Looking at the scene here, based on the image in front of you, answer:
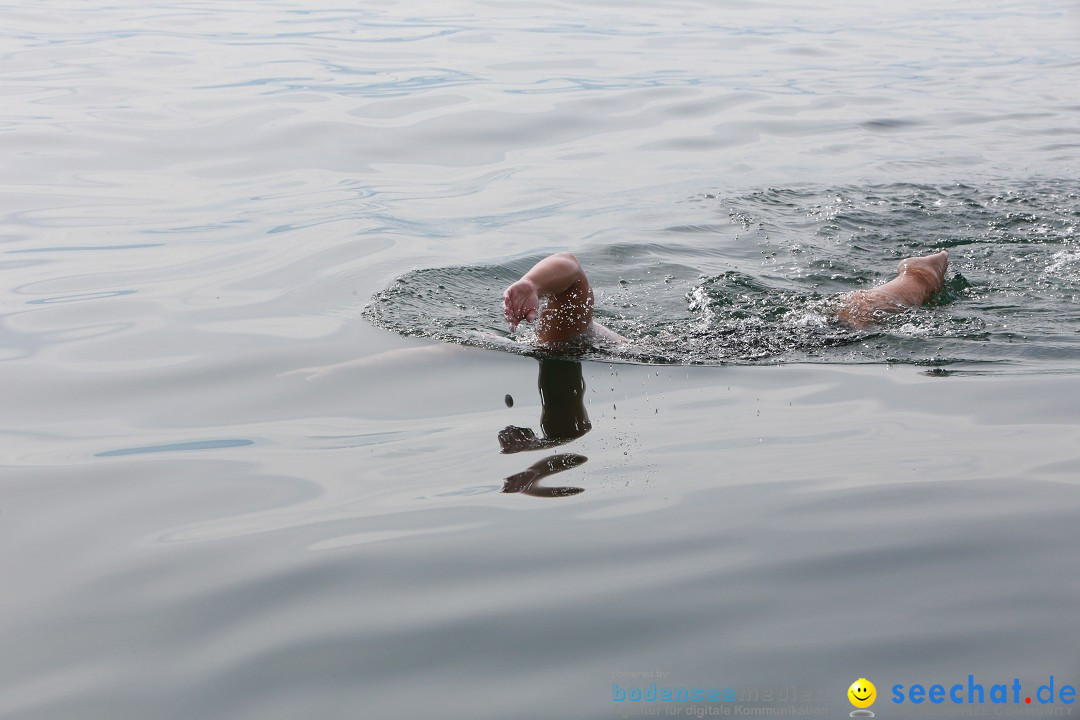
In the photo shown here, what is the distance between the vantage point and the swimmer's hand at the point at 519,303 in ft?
14.3

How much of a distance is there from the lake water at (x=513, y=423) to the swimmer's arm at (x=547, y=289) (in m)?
0.35

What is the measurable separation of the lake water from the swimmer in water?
0.21m

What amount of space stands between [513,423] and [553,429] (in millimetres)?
187

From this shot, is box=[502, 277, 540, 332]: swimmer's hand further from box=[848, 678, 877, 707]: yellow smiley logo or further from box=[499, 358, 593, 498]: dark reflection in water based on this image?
box=[848, 678, 877, 707]: yellow smiley logo

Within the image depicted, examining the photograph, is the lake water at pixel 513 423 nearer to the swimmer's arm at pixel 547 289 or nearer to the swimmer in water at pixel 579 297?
the swimmer in water at pixel 579 297

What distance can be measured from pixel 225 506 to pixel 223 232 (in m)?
4.12

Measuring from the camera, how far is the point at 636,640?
2.86m

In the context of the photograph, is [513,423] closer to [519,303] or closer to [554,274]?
[519,303]

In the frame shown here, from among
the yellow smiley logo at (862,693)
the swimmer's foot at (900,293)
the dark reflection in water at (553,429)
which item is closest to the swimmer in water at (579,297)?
the swimmer's foot at (900,293)

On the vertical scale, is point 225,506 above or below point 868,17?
below

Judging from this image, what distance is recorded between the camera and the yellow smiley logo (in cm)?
261

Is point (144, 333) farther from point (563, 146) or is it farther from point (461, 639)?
point (563, 146)

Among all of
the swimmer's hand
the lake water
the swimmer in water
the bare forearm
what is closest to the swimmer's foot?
the swimmer in water

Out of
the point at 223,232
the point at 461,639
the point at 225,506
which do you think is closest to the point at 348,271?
the point at 223,232
